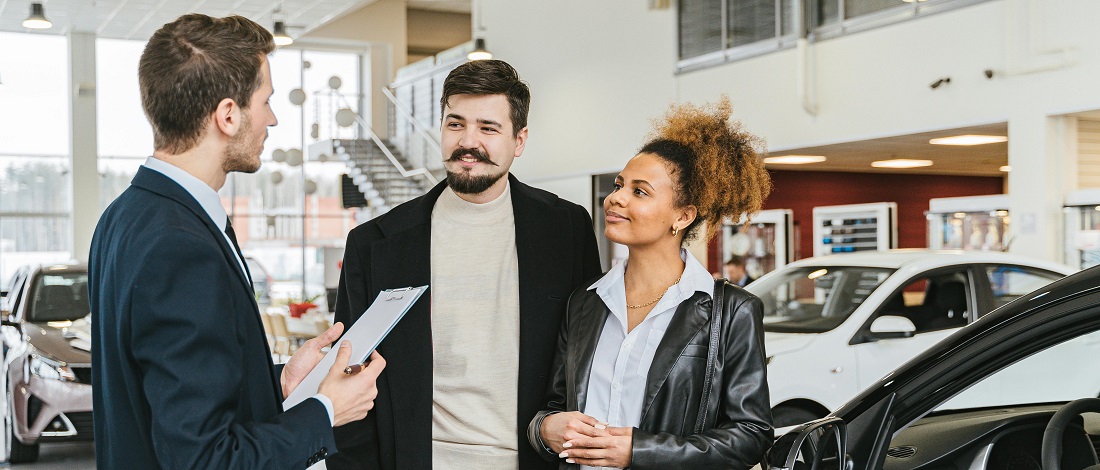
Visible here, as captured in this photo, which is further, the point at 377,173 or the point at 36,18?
the point at 377,173

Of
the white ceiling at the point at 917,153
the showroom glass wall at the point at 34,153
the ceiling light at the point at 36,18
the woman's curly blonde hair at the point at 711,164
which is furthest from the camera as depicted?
the showroom glass wall at the point at 34,153

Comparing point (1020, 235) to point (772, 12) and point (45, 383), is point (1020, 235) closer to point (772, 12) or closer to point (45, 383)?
point (772, 12)

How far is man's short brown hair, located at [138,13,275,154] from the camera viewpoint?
1.55m

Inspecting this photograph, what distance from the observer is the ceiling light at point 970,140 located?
9.25 metres

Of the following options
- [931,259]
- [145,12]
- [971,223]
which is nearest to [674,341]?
[931,259]

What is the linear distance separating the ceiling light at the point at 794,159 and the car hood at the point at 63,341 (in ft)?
22.0

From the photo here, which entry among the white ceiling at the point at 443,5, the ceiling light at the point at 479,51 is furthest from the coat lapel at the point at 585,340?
the white ceiling at the point at 443,5

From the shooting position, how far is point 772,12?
10.2m

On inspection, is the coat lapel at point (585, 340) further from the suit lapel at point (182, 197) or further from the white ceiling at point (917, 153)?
the white ceiling at point (917, 153)

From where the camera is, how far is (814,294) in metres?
6.80

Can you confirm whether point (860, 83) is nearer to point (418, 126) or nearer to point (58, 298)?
point (58, 298)

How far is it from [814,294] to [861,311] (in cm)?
81

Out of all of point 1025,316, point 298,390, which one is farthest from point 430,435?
point 1025,316

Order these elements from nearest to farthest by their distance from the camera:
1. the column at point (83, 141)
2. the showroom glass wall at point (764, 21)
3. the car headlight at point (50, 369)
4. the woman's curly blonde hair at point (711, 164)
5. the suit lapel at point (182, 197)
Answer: the suit lapel at point (182, 197), the woman's curly blonde hair at point (711, 164), the car headlight at point (50, 369), the showroom glass wall at point (764, 21), the column at point (83, 141)
